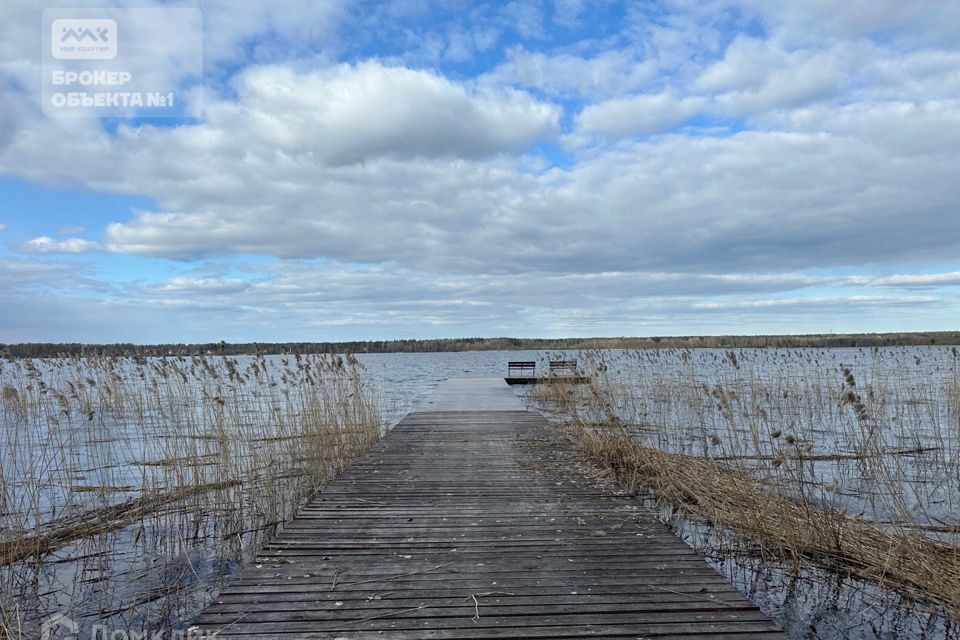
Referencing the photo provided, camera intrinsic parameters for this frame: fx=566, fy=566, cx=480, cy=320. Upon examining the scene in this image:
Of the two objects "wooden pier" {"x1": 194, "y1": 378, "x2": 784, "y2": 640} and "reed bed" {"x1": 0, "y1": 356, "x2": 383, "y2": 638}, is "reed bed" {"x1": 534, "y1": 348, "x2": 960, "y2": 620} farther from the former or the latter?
"reed bed" {"x1": 0, "y1": 356, "x2": 383, "y2": 638}

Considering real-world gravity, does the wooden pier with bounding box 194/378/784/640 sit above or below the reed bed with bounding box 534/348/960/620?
above

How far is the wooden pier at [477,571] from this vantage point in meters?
3.02

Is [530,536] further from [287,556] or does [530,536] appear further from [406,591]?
[287,556]

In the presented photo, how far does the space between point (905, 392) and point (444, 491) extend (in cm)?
1925

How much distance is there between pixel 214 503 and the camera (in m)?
6.72

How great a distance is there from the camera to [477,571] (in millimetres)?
3701

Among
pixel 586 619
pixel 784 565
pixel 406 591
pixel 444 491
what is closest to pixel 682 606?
pixel 586 619

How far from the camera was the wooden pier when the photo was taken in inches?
119

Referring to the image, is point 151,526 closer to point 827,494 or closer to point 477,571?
point 477,571

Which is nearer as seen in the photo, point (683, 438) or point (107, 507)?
point (107, 507)

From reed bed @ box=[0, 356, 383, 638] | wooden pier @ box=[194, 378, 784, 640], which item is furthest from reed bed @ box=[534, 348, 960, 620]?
reed bed @ box=[0, 356, 383, 638]

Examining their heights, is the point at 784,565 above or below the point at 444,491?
below

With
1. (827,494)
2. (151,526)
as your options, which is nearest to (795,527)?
(827,494)

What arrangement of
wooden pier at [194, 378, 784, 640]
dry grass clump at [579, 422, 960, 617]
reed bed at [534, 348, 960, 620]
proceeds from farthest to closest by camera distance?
reed bed at [534, 348, 960, 620], dry grass clump at [579, 422, 960, 617], wooden pier at [194, 378, 784, 640]
